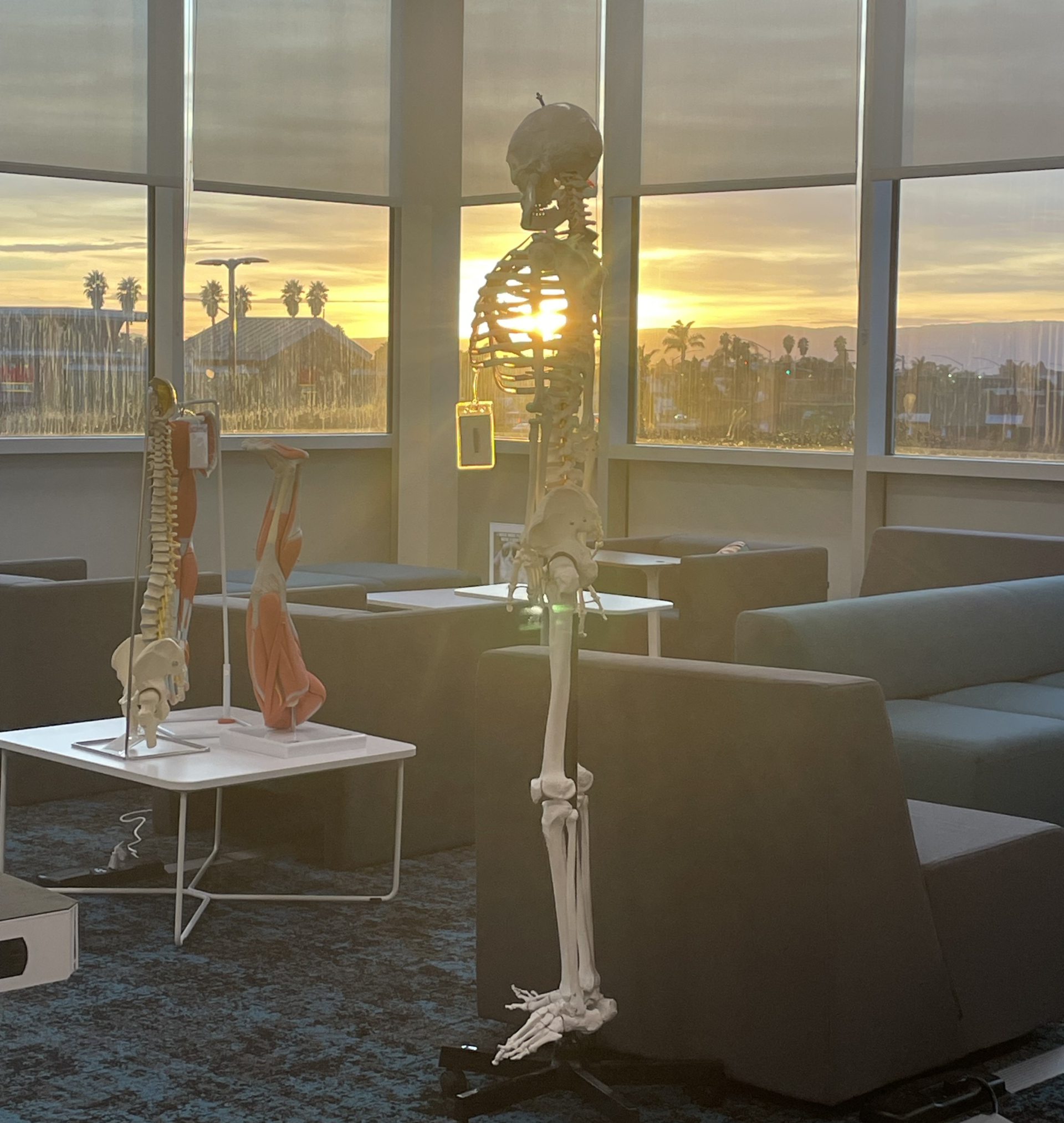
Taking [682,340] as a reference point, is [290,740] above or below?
below

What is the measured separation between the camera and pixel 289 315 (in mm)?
9648

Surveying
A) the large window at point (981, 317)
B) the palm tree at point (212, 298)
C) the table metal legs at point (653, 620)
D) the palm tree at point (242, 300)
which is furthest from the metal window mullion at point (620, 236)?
the palm tree at point (212, 298)

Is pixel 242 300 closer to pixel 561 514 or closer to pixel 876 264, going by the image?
pixel 876 264

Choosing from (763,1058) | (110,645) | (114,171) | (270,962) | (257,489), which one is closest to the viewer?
(763,1058)

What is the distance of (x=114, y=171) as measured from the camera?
345 inches

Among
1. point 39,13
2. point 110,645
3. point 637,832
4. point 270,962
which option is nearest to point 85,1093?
point 270,962

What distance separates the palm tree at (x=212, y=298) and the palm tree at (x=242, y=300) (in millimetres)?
84

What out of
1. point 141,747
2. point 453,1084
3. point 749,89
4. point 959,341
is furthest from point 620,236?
point 453,1084

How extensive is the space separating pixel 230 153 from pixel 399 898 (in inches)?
230

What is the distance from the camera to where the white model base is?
427cm

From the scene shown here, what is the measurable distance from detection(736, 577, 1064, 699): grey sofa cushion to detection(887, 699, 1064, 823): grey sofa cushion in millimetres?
300

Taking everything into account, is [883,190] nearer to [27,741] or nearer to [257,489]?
[257,489]

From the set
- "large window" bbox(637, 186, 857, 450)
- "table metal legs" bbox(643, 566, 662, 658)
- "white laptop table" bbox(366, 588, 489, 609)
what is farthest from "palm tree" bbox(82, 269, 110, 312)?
"table metal legs" bbox(643, 566, 662, 658)

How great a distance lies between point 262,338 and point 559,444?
6.78 m
